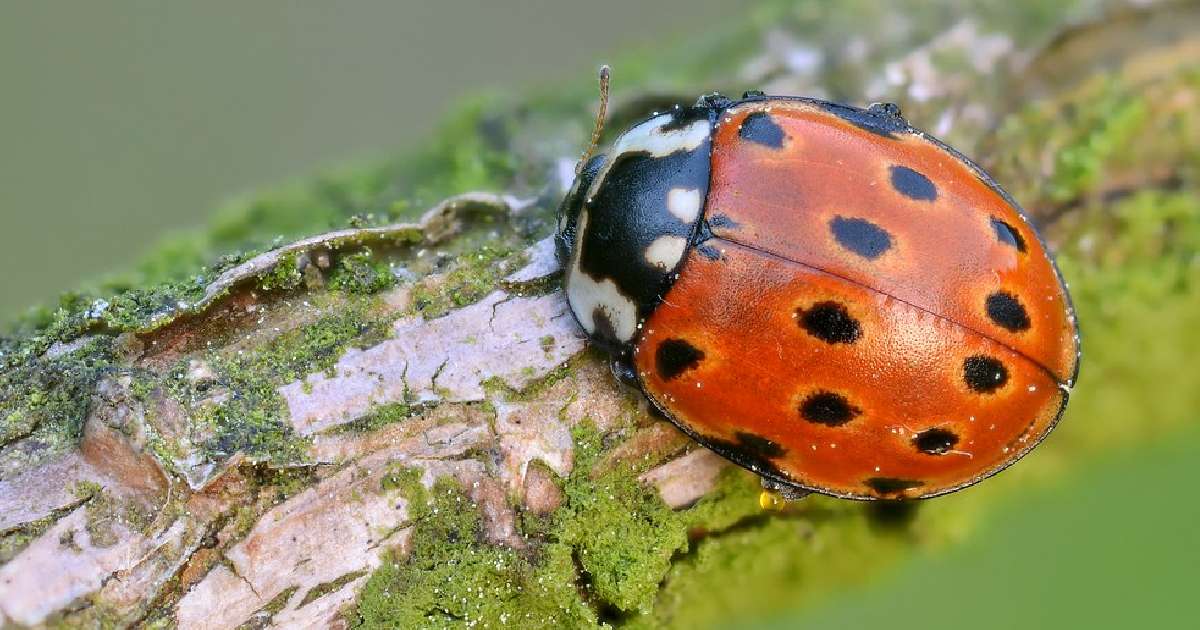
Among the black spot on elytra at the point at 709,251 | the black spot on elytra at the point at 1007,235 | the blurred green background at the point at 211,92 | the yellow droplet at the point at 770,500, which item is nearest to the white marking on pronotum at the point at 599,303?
the black spot on elytra at the point at 709,251

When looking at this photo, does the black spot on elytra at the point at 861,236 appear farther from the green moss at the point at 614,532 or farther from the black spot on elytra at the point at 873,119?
the green moss at the point at 614,532

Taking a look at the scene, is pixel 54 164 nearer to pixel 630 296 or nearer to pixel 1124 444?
pixel 630 296

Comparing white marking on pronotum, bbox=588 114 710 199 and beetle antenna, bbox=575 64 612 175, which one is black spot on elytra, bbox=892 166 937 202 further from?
beetle antenna, bbox=575 64 612 175

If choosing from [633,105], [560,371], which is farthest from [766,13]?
[560,371]

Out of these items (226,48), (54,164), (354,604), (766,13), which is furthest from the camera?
(226,48)

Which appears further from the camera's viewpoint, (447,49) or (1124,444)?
(447,49)
